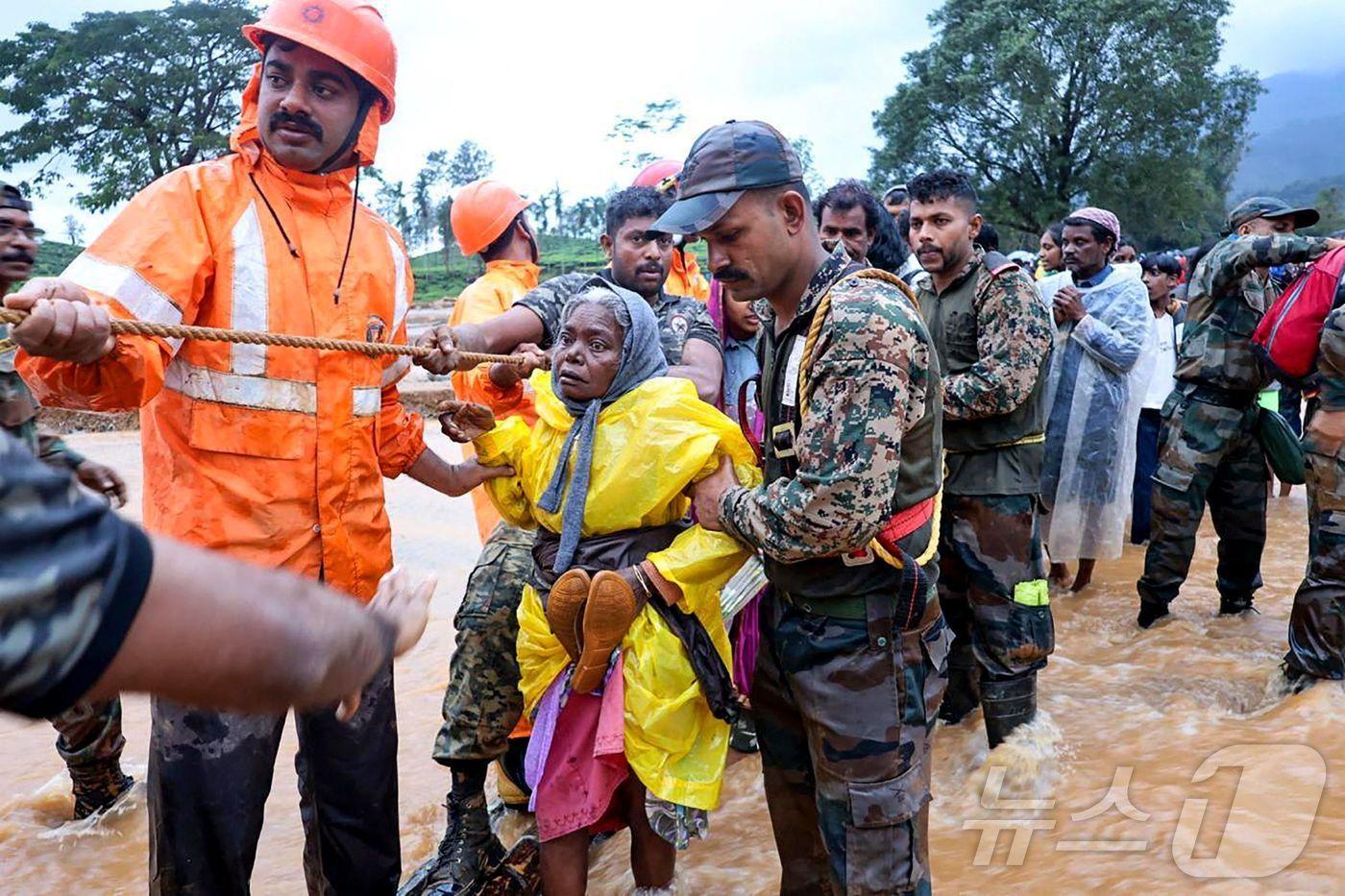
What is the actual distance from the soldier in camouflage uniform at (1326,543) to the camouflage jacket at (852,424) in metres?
2.78

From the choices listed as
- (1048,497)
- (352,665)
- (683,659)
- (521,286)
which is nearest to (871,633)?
(683,659)

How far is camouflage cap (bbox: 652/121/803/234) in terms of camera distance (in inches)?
88.4

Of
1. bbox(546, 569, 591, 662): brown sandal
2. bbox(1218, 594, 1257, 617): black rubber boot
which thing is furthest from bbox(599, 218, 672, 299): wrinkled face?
Answer: bbox(1218, 594, 1257, 617): black rubber boot

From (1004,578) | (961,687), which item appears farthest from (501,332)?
(961,687)

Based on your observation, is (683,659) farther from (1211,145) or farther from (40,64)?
(40,64)

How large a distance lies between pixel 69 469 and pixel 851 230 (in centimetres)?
322

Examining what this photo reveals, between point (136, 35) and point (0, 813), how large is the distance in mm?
38781

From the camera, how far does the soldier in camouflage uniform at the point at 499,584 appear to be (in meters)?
3.08

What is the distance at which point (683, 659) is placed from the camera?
2.62 m

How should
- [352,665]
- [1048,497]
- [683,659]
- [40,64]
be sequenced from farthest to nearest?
1. [40,64]
2. [1048,497]
3. [683,659]
4. [352,665]

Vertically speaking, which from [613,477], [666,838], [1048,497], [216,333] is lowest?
[666,838]

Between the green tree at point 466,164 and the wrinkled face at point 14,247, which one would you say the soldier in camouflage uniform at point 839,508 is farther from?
the green tree at point 466,164

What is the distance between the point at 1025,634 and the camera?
12.0 ft

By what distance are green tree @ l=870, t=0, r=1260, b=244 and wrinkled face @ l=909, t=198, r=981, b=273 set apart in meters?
27.8
